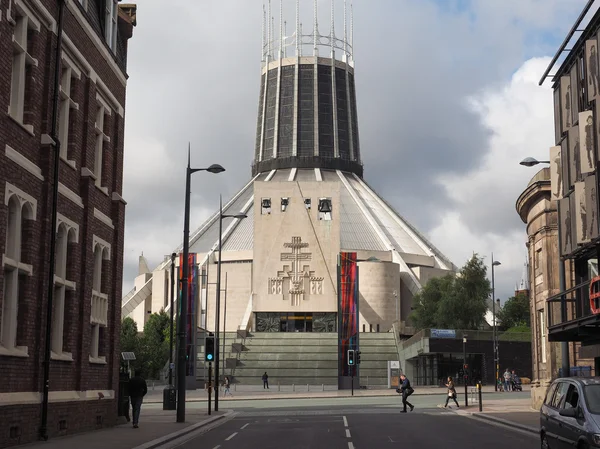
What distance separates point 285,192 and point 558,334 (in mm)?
70433

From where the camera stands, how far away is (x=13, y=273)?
65.4 feet

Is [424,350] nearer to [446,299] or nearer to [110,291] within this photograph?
[446,299]

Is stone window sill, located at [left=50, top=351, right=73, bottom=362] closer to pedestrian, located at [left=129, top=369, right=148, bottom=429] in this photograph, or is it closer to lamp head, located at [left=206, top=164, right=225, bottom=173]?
pedestrian, located at [left=129, top=369, right=148, bottom=429]

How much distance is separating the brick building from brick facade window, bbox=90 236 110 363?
0.13ft

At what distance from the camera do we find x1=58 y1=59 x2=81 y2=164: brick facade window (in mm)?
23969

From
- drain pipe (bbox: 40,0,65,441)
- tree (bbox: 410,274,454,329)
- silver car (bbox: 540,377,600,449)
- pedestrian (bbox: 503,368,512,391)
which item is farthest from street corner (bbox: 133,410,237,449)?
tree (bbox: 410,274,454,329)

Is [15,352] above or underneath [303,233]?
underneath

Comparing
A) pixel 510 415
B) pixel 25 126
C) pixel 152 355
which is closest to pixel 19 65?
pixel 25 126

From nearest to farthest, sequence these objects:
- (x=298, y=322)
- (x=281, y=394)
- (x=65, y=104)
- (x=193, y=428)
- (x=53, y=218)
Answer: (x=53, y=218), (x=65, y=104), (x=193, y=428), (x=281, y=394), (x=298, y=322)

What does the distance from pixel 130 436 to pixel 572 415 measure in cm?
1295

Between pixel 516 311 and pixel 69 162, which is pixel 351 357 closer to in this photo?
pixel 69 162

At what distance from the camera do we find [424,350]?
237 feet

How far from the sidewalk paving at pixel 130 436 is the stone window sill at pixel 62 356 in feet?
6.23

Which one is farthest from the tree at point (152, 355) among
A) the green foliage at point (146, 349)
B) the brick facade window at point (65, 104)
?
Result: the brick facade window at point (65, 104)
